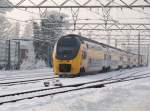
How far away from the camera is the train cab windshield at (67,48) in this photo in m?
27.5

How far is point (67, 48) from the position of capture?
2756 centimetres

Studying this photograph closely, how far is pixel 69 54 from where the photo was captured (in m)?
27.7

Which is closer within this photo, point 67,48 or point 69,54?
point 67,48

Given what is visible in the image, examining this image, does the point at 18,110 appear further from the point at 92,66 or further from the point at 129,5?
the point at 92,66

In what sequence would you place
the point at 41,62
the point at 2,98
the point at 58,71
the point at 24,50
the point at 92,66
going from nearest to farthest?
the point at 2,98 → the point at 58,71 → the point at 92,66 → the point at 24,50 → the point at 41,62

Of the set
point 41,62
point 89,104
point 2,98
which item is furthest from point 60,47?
point 41,62

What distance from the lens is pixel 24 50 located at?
1977 inches

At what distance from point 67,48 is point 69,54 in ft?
1.40

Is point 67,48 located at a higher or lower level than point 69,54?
higher

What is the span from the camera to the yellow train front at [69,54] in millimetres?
27484

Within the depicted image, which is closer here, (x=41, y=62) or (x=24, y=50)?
(x=24, y=50)

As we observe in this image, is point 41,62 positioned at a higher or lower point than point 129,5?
lower

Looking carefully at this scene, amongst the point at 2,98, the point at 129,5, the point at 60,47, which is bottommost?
the point at 2,98

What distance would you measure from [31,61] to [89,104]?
134 ft
